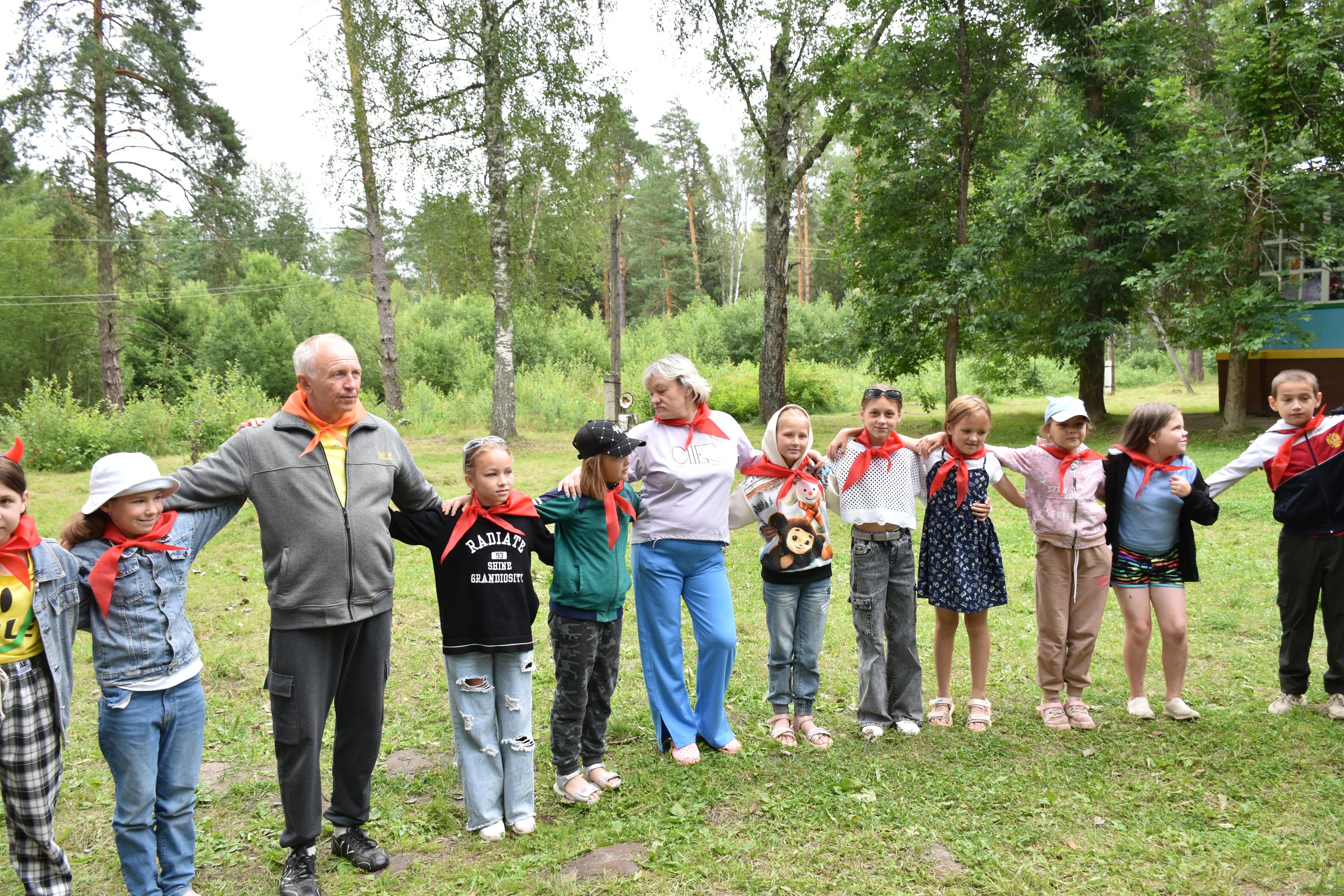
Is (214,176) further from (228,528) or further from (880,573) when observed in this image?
(880,573)

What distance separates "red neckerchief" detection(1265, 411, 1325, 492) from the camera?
475cm

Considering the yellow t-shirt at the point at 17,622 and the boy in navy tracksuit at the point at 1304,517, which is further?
the boy in navy tracksuit at the point at 1304,517

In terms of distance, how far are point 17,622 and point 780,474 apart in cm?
322

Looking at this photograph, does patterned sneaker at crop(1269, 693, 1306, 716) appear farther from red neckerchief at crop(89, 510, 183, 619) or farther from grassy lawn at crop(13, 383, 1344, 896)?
red neckerchief at crop(89, 510, 183, 619)

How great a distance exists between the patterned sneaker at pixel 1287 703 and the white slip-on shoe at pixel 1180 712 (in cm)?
44

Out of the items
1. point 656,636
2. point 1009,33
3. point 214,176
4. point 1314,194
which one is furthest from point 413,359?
point 656,636

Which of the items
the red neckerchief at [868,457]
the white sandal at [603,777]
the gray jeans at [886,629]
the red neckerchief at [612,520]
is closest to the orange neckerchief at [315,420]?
the red neckerchief at [612,520]

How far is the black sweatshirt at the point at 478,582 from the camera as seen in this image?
359 centimetres

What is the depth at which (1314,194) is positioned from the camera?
1540 centimetres

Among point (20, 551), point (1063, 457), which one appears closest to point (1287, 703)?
point (1063, 457)

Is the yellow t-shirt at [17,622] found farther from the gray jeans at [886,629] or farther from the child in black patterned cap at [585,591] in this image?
the gray jeans at [886,629]

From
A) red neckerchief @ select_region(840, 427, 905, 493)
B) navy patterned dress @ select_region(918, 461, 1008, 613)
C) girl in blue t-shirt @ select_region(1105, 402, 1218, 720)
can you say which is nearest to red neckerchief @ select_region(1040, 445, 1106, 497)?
girl in blue t-shirt @ select_region(1105, 402, 1218, 720)

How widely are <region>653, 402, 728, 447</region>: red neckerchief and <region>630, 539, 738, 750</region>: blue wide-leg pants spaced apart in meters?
0.52

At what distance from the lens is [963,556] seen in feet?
14.8
